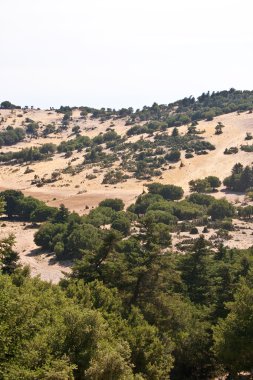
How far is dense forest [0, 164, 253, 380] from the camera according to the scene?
66.9 feet

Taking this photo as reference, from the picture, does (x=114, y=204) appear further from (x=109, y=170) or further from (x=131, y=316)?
(x=131, y=316)

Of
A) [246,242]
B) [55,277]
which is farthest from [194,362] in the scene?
[246,242]

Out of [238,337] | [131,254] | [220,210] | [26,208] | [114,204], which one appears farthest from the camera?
[114,204]

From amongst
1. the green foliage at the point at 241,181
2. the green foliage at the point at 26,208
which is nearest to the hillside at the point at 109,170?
the green foliage at the point at 241,181

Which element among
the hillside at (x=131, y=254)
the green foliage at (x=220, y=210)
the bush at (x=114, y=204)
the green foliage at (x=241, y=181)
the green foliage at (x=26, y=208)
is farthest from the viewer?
the green foliage at (x=241, y=181)

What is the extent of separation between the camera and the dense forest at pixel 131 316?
66.9ft

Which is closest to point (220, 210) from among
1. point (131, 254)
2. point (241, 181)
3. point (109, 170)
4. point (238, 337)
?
point (241, 181)

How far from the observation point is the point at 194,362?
110 feet

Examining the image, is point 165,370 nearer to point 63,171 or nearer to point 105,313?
point 105,313

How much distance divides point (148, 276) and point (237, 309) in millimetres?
7489

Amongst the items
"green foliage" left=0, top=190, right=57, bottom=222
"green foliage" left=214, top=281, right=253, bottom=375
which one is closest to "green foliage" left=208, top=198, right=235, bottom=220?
"green foliage" left=0, top=190, right=57, bottom=222

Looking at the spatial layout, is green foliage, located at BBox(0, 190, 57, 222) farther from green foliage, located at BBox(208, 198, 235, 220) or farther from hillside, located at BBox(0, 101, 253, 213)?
green foliage, located at BBox(208, 198, 235, 220)

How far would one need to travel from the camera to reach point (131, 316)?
3038 centimetres

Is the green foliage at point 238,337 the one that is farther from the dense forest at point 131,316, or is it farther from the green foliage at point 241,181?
the green foliage at point 241,181
